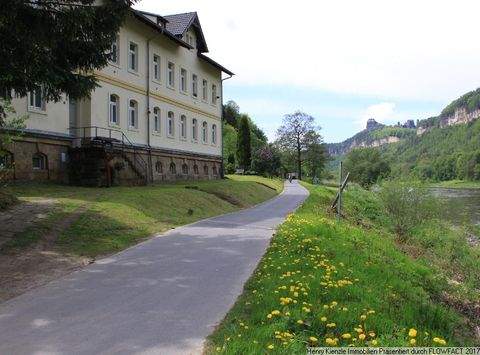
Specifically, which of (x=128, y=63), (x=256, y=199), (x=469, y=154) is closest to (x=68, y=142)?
(x=128, y=63)

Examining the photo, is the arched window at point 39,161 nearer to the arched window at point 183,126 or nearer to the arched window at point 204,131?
the arched window at point 183,126

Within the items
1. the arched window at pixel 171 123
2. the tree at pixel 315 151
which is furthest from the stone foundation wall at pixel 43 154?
the tree at pixel 315 151

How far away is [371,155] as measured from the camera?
136 meters

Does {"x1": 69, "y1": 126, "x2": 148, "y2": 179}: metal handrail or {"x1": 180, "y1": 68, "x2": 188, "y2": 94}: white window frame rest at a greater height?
{"x1": 180, "y1": 68, "x2": 188, "y2": 94}: white window frame

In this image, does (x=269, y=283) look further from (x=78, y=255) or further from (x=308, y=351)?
(x=78, y=255)

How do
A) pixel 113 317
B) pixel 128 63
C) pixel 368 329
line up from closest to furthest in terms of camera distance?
pixel 368 329
pixel 113 317
pixel 128 63

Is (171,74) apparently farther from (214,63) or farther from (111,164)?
(111,164)

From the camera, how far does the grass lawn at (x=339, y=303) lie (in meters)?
6.05

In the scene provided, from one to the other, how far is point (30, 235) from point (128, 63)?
19.3 metres

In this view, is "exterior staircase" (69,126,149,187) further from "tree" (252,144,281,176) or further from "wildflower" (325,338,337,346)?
"tree" (252,144,281,176)

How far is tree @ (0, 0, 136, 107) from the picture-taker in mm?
11734

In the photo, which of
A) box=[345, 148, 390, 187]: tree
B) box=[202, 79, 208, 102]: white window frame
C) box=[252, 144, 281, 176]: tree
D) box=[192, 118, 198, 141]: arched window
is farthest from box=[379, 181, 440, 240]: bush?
box=[345, 148, 390, 187]: tree

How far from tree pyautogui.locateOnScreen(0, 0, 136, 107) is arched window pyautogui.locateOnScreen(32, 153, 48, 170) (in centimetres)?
955

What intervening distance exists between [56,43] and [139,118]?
62.7 ft
